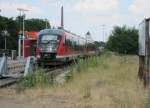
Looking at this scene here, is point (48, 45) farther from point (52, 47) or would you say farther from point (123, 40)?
point (123, 40)

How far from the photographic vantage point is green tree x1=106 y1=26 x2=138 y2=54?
86.9 m

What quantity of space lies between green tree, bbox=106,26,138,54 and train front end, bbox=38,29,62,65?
151 ft

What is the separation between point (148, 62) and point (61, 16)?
69812 mm

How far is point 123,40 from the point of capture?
89.2m

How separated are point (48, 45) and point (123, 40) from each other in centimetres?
5030

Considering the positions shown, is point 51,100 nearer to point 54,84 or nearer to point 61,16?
point 54,84

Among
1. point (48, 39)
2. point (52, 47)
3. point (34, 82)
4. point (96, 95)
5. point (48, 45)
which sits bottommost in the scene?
point (96, 95)

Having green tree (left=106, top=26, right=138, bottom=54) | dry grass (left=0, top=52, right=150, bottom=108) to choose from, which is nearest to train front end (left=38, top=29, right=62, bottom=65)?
dry grass (left=0, top=52, right=150, bottom=108)

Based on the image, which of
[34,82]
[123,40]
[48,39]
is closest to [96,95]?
[34,82]

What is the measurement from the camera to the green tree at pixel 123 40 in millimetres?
86875

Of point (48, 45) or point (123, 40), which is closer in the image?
point (48, 45)

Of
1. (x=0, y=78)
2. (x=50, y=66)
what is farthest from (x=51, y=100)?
(x=50, y=66)

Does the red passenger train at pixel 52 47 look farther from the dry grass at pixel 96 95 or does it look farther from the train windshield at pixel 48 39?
the dry grass at pixel 96 95

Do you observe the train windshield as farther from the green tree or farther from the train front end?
the green tree
